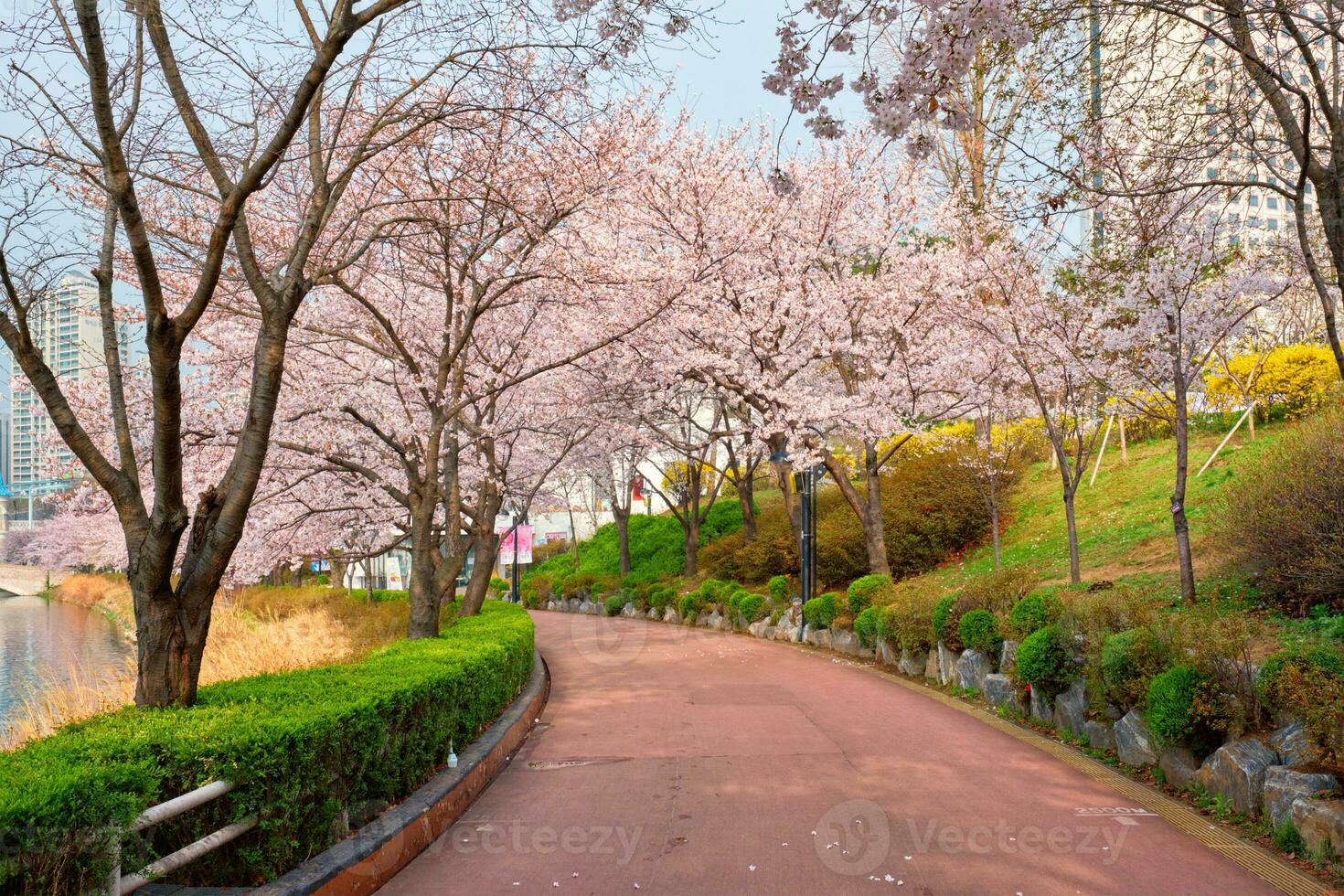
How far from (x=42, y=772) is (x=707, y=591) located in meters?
18.9

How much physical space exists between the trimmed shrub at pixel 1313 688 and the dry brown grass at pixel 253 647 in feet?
24.0

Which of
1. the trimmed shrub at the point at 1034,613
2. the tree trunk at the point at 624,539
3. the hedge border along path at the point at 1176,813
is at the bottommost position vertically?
the hedge border along path at the point at 1176,813

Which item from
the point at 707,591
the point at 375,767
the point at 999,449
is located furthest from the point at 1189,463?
the point at 375,767

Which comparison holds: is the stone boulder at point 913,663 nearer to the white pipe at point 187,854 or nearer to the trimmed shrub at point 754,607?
the trimmed shrub at point 754,607

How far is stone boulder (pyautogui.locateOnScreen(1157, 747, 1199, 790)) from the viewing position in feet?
21.1

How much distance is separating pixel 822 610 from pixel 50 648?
24.2 m

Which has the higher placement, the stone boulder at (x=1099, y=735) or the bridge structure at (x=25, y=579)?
the bridge structure at (x=25, y=579)

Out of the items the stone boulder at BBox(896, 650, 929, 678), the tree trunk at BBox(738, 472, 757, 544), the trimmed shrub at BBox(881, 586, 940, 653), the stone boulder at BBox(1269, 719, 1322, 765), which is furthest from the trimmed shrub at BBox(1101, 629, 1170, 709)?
the tree trunk at BBox(738, 472, 757, 544)

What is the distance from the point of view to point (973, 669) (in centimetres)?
1083

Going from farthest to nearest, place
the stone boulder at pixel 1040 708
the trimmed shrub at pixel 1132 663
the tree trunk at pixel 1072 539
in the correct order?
1. the tree trunk at pixel 1072 539
2. the stone boulder at pixel 1040 708
3. the trimmed shrub at pixel 1132 663

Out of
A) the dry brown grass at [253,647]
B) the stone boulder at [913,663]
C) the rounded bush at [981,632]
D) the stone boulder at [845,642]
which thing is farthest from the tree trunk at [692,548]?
the rounded bush at [981,632]

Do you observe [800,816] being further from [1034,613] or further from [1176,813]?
[1034,613]

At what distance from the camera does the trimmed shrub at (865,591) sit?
15.3m

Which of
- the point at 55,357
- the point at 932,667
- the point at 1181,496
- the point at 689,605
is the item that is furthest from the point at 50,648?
the point at 1181,496
